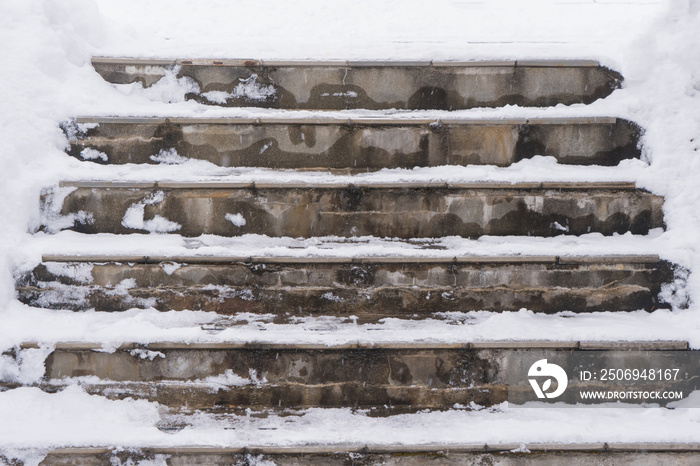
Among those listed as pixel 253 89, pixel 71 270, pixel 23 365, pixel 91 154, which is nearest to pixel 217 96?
pixel 253 89

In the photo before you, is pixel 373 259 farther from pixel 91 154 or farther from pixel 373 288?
pixel 91 154

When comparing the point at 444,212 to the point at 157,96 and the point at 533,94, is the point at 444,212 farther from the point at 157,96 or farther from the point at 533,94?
the point at 157,96

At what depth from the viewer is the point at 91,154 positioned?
Answer: 3338mm

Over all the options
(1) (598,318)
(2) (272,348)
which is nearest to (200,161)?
(2) (272,348)

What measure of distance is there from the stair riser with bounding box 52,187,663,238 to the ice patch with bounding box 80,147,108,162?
1.19ft

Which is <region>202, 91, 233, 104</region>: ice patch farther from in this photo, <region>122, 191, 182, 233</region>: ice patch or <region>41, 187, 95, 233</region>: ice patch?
<region>41, 187, 95, 233</region>: ice patch

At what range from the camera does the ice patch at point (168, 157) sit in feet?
11.0

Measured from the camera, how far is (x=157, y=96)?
366 centimetres

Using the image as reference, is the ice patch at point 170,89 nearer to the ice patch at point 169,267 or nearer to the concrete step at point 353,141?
the concrete step at point 353,141

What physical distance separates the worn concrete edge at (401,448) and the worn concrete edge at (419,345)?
44 centimetres

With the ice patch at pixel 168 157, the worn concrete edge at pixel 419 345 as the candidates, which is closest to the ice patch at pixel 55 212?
the ice patch at pixel 168 157

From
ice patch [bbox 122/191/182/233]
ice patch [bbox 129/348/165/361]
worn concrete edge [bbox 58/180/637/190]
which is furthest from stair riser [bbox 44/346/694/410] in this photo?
worn concrete edge [bbox 58/180/637/190]
